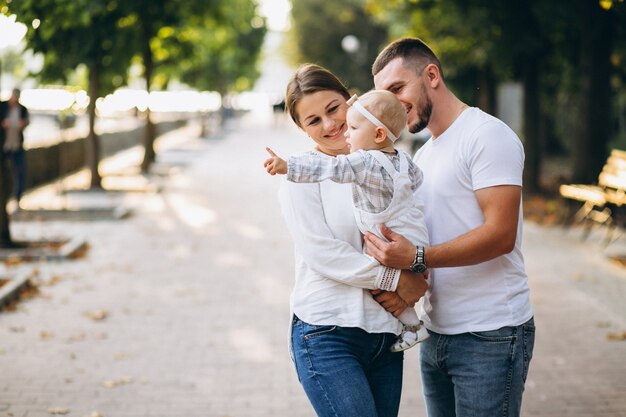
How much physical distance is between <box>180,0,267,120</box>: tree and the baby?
18.7m

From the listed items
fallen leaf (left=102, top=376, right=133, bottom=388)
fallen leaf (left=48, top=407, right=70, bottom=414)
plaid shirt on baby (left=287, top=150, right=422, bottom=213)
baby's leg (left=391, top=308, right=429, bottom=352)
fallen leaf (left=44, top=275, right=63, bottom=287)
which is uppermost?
plaid shirt on baby (left=287, top=150, right=422, bottom=213)

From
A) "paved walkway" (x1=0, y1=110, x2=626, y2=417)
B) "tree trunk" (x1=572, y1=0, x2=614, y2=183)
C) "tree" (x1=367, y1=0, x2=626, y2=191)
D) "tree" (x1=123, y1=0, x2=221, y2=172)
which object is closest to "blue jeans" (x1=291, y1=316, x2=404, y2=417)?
"paved walkway" (x1=0, y1=110, x2=626, y2=417)

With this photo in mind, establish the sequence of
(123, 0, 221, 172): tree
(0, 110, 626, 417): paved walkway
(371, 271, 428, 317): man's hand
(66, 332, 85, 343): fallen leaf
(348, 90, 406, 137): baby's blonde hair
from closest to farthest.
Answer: (348, 90, 406, 137): baby's blonde hair → (371, 271, 428, 317): man's hand → (0, 110, 626, 417): paved walkway → (66, 332, 85, 343): fallen leaf → (123, 0, 221, 172): tree

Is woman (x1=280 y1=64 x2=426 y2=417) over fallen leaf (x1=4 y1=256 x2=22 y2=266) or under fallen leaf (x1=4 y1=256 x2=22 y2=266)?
over

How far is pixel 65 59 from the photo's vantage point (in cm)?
1588

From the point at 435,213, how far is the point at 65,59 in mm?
14303

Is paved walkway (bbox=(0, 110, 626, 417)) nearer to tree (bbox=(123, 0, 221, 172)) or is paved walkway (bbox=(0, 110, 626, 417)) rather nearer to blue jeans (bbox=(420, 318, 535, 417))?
blue jeans (bbox=(420, 318, 535, 417))

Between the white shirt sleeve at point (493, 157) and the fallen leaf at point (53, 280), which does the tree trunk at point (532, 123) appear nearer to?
the fallen leaf at point (53, 280)

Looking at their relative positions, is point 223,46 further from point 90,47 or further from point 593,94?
point 593,94

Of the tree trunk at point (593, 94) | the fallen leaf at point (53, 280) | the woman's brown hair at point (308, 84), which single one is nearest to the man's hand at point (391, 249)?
the woman's brown hair at point (308, 84)

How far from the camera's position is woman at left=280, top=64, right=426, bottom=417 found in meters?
2.68

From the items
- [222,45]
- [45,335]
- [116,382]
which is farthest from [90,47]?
[222,45]

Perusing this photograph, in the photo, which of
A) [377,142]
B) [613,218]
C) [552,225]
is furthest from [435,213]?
[552,225]

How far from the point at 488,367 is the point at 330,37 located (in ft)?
170
